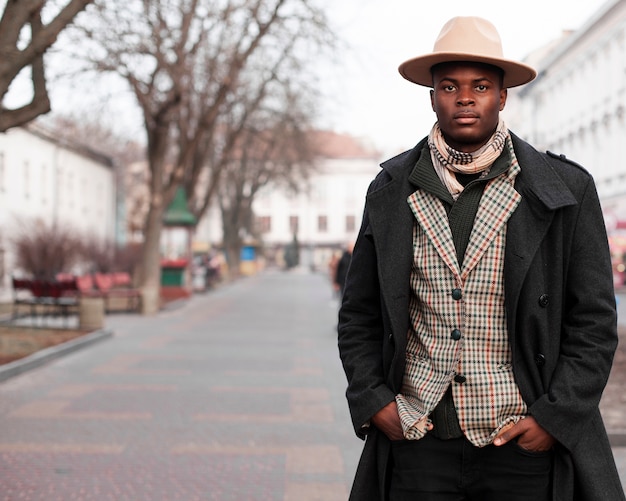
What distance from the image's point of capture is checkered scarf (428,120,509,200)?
265 centimetres

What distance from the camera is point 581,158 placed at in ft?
179

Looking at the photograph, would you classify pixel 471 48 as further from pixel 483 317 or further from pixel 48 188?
pixel 48 188

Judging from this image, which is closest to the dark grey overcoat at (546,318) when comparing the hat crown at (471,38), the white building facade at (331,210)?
the hat crown at (471,38)

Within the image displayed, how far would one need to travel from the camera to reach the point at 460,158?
266cm

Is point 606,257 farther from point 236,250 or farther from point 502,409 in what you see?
point 236,250

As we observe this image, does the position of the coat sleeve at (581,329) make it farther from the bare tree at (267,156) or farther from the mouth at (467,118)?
the bare tree at (267,156)

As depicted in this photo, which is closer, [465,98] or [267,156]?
[465,98]

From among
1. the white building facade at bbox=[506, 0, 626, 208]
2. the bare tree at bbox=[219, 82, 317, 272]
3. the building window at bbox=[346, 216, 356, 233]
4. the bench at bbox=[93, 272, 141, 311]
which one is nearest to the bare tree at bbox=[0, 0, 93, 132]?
the bench at bbox=[93, 272, 141, 311]

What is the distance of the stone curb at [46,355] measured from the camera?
12023mm

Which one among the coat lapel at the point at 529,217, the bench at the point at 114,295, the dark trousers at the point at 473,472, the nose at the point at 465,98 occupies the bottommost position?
the bench at the point at 114,295

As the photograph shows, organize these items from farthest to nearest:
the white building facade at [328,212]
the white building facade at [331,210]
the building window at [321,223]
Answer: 1. the building window at [321,223]
2. the white building facade at [328,212]
3. the white building facade at [331,210]

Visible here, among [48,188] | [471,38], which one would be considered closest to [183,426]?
[471,38]

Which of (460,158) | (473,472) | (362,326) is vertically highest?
(460,158)

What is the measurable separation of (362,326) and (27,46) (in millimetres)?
10306
